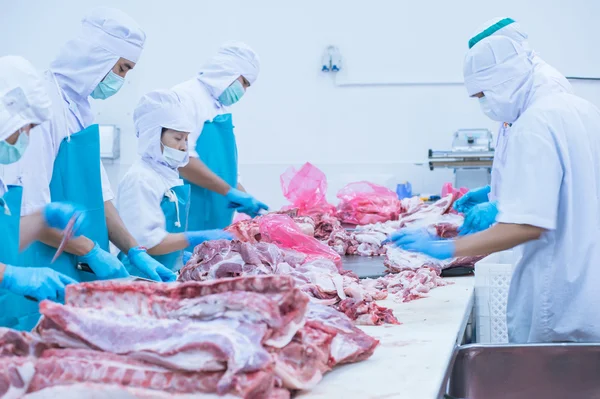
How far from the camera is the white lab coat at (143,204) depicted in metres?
3.88

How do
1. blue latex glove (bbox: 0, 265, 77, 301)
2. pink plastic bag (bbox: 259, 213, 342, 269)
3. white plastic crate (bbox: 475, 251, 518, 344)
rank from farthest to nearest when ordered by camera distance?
pink plastic bag (bbox: 259, 213, 342, 269) → white plastic crate (bbox: 475, 251, 518, 344) → blue latex glove (bbox: 0, 265, 77, 301)

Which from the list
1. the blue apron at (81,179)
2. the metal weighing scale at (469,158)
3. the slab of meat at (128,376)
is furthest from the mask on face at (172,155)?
the metal weighing scale at (469,158)

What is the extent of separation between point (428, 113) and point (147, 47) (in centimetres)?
321

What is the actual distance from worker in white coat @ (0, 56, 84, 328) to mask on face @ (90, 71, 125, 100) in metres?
1.06

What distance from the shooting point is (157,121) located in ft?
13.6

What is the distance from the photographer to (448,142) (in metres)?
7.81

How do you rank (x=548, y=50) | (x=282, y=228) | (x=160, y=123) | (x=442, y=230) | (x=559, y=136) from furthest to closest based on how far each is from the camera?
1. (x=548, y=50)
2. (x=160, y=123)
3. (x=442, y=230)
4. (x=282, y=228)
5. (x=559, y=136)

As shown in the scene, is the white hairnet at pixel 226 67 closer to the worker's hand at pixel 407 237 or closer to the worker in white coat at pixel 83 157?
the worker in white coat at pixel 83 157

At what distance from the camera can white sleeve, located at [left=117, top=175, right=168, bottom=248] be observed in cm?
387

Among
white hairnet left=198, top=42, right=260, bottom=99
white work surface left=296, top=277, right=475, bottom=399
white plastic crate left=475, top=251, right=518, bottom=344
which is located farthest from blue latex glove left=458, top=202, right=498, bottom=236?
white hairnet left=198, top=42, right=260, bottom=99

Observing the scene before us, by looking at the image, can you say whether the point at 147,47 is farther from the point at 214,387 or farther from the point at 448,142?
the point at 214,387

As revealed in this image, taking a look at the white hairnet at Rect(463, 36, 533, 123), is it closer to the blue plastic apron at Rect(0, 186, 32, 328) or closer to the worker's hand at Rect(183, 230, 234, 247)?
the worker's hand at Rect(183, 230, 234, 247)

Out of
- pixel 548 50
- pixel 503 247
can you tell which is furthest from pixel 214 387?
pixel 548 50

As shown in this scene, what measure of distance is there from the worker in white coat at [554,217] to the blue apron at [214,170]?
2.87 metres
